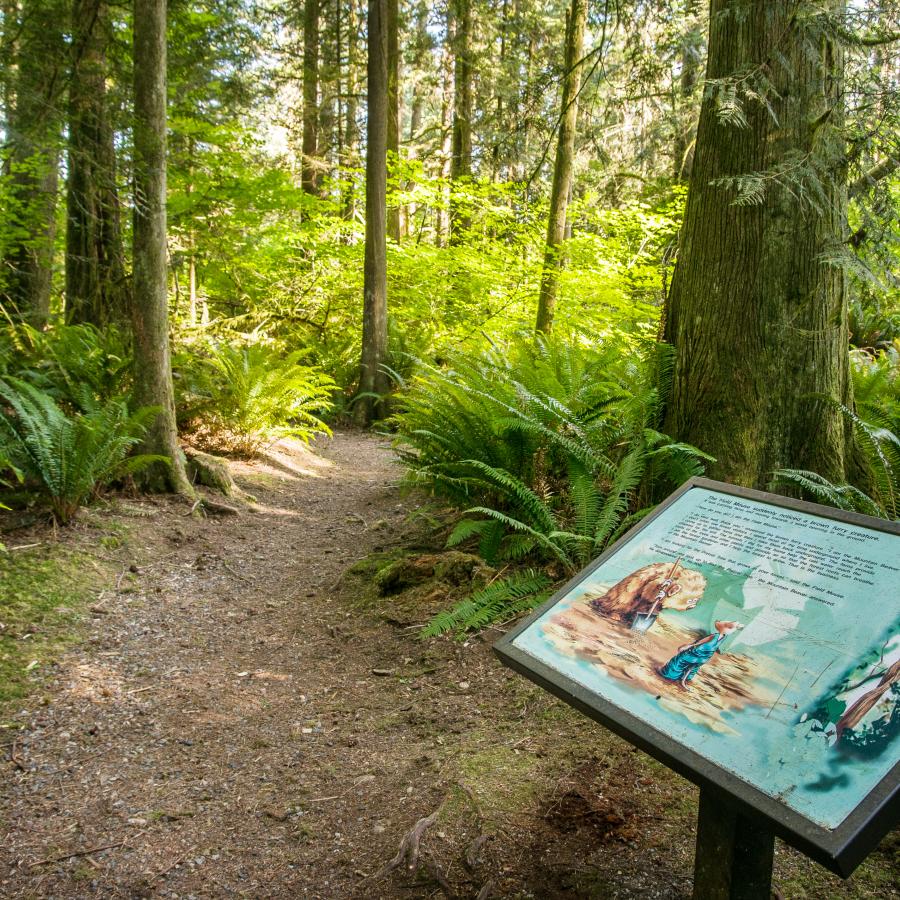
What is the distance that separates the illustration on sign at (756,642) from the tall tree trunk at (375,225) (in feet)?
25.7

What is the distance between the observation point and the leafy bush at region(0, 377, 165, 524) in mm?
4617

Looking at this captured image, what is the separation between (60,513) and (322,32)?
12335mm

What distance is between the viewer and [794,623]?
1710mm

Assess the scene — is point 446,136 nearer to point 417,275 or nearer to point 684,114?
point 417,275

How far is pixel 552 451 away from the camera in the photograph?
15.1 ft

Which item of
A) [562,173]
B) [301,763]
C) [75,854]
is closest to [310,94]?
[562,173]

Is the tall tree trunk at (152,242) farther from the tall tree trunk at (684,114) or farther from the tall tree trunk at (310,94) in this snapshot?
the tall tree trunk at (310,94)

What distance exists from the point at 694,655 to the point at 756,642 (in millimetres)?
155

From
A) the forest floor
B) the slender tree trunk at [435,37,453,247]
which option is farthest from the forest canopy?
the slender tree trunk at [435,37,453,247]

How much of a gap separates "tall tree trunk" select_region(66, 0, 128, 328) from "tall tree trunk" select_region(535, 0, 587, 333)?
17.5 feet

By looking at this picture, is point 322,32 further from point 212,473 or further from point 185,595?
point 185,595

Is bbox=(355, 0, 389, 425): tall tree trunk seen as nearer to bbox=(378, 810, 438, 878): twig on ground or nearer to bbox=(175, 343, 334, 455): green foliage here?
bbox=(175, 343, 334, 455): green foliage

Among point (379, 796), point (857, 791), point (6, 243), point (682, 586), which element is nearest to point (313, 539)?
point (379, 796)

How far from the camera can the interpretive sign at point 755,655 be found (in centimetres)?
134
